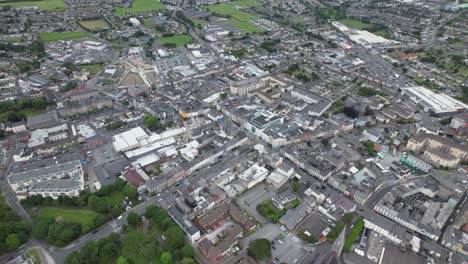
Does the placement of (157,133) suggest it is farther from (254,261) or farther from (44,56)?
(44,56)

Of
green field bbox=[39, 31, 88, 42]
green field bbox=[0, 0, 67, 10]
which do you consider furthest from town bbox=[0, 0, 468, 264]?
green field bbox=[0, 0, 67, 10]

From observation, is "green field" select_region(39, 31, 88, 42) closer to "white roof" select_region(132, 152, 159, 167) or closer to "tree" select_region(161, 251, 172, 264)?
"white roof" select_region(132, 152, 159, 167)

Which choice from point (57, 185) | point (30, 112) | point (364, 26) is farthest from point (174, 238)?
point (364, 26)

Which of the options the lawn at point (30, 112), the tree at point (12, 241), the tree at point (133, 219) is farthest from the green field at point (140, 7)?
the tree at point (12, 241)

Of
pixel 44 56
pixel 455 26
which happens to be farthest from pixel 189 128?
pixel 455 26

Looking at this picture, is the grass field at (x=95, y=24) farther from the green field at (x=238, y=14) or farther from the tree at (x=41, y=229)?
the tree at (x=41, y=229)

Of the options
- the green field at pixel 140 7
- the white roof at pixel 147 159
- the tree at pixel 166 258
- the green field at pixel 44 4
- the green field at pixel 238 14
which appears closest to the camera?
the tree at pixel 166 258

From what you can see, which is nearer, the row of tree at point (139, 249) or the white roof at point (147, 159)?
the row of tree at point (139, 249)
